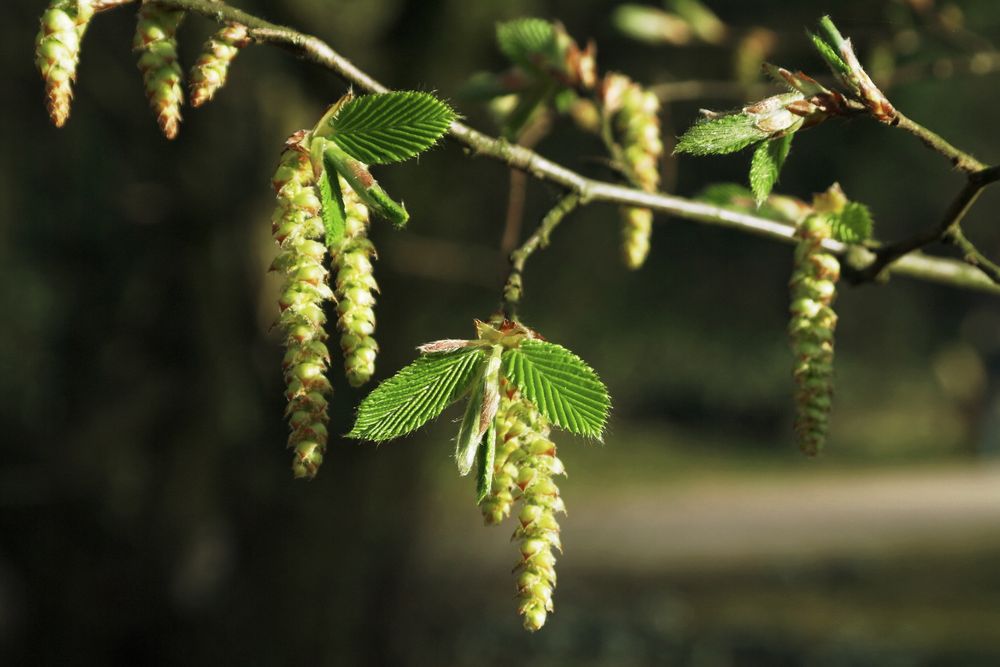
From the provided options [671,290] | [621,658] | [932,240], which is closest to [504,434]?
[932,240]

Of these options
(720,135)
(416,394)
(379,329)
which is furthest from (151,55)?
(379,329)

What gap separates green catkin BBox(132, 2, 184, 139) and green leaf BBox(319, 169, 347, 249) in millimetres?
121

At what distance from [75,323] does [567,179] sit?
590 centimetres

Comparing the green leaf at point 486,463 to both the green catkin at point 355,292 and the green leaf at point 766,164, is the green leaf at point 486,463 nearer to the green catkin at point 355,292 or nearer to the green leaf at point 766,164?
the green catkin at point 355,292

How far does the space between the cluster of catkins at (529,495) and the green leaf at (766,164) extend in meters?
0.27

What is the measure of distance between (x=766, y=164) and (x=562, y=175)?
8.5 inches

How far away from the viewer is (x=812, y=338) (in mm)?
1044

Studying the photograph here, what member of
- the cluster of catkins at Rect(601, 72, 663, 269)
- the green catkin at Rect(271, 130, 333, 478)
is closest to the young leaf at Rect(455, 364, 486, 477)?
the green catkin at Rect(271, 130, 333, 478)

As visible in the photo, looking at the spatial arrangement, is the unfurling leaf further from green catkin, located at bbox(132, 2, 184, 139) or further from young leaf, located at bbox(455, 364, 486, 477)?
green catkin, located at bbox(132, 2, 184, 139)

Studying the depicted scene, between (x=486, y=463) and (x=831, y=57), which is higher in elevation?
(x=831, y=57)

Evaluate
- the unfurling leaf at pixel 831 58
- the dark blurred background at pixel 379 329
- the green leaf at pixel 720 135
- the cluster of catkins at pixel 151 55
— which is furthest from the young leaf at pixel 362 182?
the dark blurred background at pixel 379 329

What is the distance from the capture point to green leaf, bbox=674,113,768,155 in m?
0.85

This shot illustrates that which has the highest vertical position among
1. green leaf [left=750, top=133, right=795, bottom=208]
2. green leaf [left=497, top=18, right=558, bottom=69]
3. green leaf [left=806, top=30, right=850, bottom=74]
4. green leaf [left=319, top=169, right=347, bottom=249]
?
green leaf [left=497, top=18, right=558, bottom=69]

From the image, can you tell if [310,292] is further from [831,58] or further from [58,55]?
[831,58]
